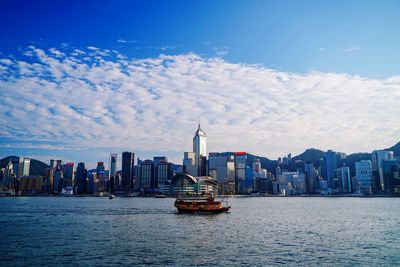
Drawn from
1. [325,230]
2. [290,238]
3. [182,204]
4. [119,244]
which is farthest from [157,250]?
[182,204]

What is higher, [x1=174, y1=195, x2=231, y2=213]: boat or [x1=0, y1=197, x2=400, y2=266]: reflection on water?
[x1=174, y1=195, x2=231, y2=213]: boat

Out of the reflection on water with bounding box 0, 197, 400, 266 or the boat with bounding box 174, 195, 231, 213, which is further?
the boat with bounding box 174, 195, 231, 213

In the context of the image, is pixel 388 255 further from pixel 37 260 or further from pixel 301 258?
pixel 37 260

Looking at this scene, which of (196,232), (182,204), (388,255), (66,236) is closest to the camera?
(388,255)

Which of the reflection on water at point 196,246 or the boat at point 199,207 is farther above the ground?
the boat at point 199,207

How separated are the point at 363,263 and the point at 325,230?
32.2 meters

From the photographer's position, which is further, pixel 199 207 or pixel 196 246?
pixel 199 207

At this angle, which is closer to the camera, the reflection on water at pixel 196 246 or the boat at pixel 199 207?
the reflection on water at pixel 196 246

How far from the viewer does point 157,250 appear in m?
52.0

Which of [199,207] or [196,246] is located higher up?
[199,207]

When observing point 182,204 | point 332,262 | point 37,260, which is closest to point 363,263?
point 332,262

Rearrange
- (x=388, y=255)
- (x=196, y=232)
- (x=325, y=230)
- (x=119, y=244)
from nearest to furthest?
1. (x=388, y=255)
2. (x=119, y=244)
3. (x=196, y=232)
4. (x=325, y=230)

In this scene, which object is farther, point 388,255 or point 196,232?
point 196,232

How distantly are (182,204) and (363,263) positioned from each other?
8059 centimetres
